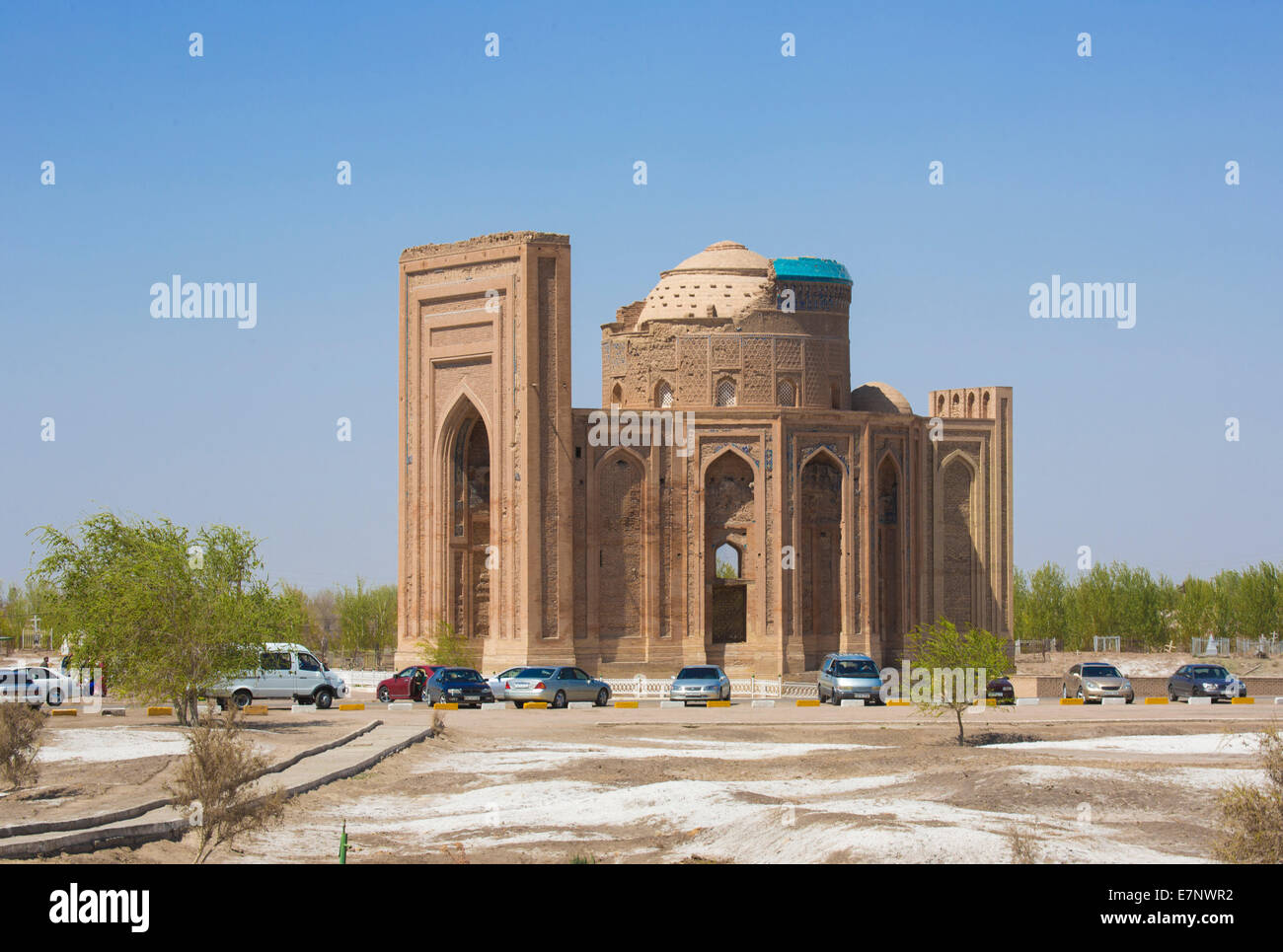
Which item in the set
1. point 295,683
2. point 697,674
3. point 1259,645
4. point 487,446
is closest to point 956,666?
point 697,674

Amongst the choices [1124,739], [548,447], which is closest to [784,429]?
[548,447]

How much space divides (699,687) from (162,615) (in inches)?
640

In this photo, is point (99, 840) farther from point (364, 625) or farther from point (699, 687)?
point (364, 625)

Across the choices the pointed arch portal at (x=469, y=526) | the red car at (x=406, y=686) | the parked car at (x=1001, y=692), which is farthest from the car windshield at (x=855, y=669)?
the pointed arch portal at (x=469, y=526)

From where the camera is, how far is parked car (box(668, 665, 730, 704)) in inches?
1673

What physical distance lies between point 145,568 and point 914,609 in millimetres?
31911

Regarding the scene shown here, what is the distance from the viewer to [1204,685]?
138 ft

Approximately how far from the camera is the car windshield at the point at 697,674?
42.9m

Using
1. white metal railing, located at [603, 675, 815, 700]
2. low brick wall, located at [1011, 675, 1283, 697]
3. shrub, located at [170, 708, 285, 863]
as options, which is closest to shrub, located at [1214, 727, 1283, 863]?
shrub, located at [170, 708, 285, 863]

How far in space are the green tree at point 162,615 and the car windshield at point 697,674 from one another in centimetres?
1243

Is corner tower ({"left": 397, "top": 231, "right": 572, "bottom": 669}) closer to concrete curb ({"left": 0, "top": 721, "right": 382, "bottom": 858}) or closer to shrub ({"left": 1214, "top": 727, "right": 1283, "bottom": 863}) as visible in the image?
concrete curb ({"left": 0, "top": 721, "right": 382, "bottom": 858})

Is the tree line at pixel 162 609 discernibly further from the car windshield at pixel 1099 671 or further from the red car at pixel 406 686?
the car windshield at pixel 1099 671

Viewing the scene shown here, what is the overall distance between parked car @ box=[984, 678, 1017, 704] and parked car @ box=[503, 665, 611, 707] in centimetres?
949
